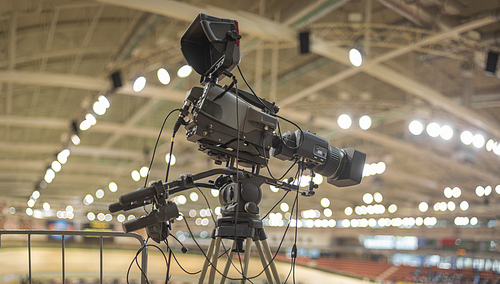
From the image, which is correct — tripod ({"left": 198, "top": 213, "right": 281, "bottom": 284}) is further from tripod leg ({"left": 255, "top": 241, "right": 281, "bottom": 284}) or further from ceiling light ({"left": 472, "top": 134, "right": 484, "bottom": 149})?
ceiling light ({"left": 472, "top": 134, "right": 484, "bottom": 149})

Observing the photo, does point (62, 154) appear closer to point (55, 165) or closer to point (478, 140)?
point (55, 165)

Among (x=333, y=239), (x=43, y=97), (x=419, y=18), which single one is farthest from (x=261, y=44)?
(x=333, y=239)

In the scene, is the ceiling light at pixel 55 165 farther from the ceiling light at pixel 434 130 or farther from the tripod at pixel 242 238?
the tripod at pixel 242 238

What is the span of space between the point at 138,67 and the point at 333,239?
2774cm

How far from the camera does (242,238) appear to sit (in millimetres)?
2061

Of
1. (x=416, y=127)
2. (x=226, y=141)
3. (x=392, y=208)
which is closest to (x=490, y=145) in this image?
(x=416, y=127)

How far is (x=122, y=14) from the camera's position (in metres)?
8.42

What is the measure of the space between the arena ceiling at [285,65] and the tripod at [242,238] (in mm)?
3897

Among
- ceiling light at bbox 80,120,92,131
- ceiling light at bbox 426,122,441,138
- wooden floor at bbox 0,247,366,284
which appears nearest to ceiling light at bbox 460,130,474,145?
ceiling light at bbox 426,122,441,138

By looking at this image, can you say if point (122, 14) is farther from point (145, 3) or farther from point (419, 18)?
point (419, 18)

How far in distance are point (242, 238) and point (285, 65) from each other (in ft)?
28.8

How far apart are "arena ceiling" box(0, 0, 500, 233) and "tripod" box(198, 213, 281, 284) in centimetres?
390

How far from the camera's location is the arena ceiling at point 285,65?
20.7ft

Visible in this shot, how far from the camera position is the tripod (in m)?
1.97
